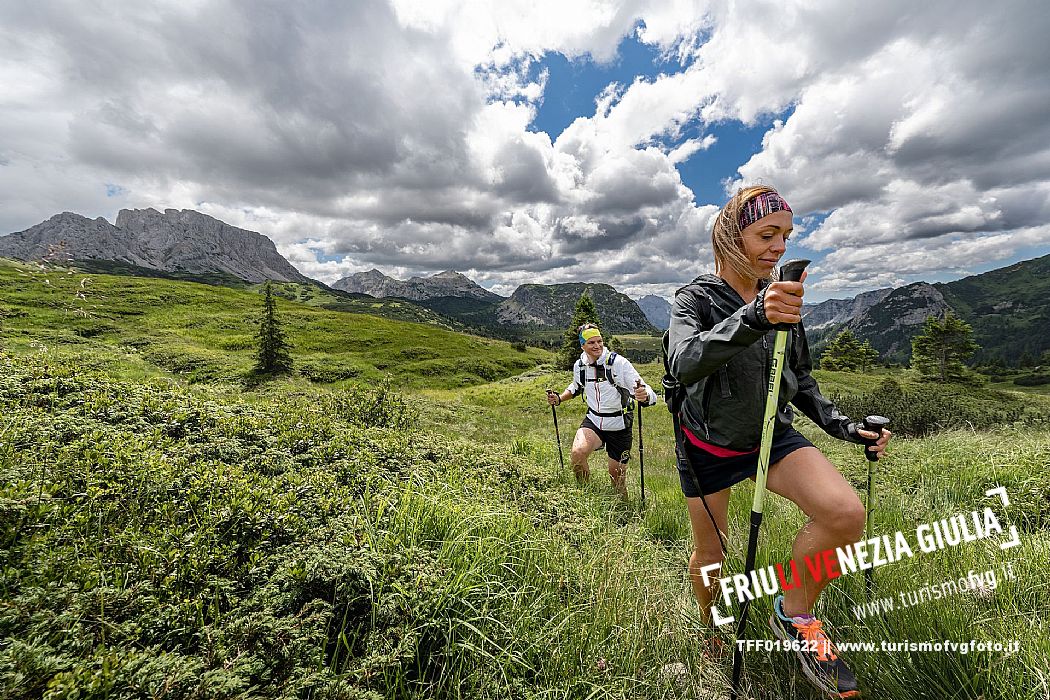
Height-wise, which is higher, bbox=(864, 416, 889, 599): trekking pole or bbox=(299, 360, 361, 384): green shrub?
bbox=(864, 416, 889, 599): trekking pole

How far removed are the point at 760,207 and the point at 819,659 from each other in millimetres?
2652

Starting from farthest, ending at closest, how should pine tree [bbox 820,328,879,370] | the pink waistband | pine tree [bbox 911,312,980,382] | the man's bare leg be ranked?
pine tree [bbox 820,328,879,370]
pine tree [bbox 911,312,980,382]
the man's bare leg
the pink waistband

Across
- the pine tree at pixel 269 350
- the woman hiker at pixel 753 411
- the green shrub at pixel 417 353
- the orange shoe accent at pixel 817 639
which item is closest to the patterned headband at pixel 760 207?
the woman hiker at pixel 753 411

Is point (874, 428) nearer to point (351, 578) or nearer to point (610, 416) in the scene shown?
point (351, 578)

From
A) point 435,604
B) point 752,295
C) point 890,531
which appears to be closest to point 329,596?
point 435,604

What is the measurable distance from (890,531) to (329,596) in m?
5.09

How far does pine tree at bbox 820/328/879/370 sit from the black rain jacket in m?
77.0

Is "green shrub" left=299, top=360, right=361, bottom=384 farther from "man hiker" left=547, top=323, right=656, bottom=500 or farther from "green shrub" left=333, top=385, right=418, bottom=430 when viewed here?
"man hiker" left=547, top=323, right=656, bottom=500

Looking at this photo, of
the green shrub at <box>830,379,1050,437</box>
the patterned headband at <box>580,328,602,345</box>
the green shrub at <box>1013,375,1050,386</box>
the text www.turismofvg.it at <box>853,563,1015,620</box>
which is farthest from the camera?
the green shrub at <box>1013,375,1050,386</box>

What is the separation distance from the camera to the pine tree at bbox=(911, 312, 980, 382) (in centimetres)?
5625

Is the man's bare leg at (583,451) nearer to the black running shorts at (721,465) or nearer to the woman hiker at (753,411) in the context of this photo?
the woman hiker at (753,411)

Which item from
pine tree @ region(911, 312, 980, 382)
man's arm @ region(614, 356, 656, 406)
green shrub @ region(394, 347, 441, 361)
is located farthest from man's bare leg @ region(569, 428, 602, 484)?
pine tree @ region(911, 312, 980, 382)

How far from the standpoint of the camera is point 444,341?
6316 cm

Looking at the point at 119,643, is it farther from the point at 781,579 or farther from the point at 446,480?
the point at 781,579
